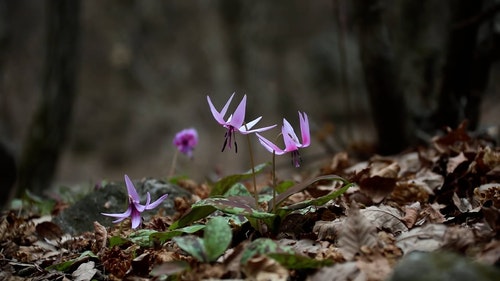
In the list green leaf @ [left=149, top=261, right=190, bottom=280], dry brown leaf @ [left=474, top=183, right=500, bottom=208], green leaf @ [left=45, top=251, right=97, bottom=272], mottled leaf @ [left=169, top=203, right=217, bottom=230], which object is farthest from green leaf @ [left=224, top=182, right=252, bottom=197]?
dry brown leaf @ [left=474, top=183, right=500, bottom=208]

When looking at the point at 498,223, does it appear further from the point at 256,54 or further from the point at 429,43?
the point at 256,54

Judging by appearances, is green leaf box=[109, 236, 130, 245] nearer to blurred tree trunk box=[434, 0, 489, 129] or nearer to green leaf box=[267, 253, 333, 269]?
green leaf box=[267, 253, 333, 269]

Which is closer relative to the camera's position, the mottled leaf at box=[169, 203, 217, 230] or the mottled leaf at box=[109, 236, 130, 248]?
the mottled leaf at box=[169, 203, 217, 230]

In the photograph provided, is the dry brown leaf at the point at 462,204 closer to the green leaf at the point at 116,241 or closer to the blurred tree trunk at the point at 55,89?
the green leaf at the point at 116,241

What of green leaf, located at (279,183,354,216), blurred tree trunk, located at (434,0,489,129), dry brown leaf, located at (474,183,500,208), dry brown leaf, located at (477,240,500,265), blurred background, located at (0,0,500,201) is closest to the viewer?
dry brown leaf, located at (477,240,500,265)

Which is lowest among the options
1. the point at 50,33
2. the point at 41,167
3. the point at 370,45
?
the point at 41,167

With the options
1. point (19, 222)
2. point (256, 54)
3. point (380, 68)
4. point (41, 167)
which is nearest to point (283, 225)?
point (19, 222)
